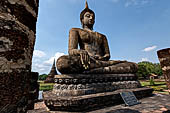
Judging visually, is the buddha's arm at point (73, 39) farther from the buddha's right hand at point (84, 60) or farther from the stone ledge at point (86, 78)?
the stone ledge at point (86, 78)

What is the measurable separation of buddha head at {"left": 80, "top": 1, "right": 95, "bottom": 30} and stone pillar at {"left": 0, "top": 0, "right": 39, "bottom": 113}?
4256 mm

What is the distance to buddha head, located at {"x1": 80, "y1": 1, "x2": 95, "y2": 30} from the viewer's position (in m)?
4.86

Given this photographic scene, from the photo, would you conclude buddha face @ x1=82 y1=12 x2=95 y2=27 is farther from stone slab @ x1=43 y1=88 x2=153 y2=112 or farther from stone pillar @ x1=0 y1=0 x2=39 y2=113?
stone pillar @ x1=0 y1=0 x2=39 y2=113

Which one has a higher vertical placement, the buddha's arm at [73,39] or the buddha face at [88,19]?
the buddha face at [88,19]

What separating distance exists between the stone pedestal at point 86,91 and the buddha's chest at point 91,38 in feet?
5.70

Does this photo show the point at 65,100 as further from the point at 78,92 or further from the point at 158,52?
the point at 158,52

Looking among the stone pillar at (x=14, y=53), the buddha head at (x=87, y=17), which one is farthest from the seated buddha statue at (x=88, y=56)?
the stone pillar at (x=14, y=53)

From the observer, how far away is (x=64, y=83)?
274 cm

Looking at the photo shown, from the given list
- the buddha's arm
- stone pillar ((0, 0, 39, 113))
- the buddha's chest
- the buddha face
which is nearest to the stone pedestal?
the buddha's arm

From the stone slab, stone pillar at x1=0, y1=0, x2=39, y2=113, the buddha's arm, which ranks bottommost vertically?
the stone slab

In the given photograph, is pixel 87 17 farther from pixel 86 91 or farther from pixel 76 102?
pixel 76 102

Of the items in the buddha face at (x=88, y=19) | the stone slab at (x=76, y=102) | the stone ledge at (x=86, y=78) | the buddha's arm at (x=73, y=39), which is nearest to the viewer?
the stone slab at (x=76, y=102)

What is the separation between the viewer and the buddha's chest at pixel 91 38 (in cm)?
425

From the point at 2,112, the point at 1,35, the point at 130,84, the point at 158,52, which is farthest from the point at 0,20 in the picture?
the point at 158,52
